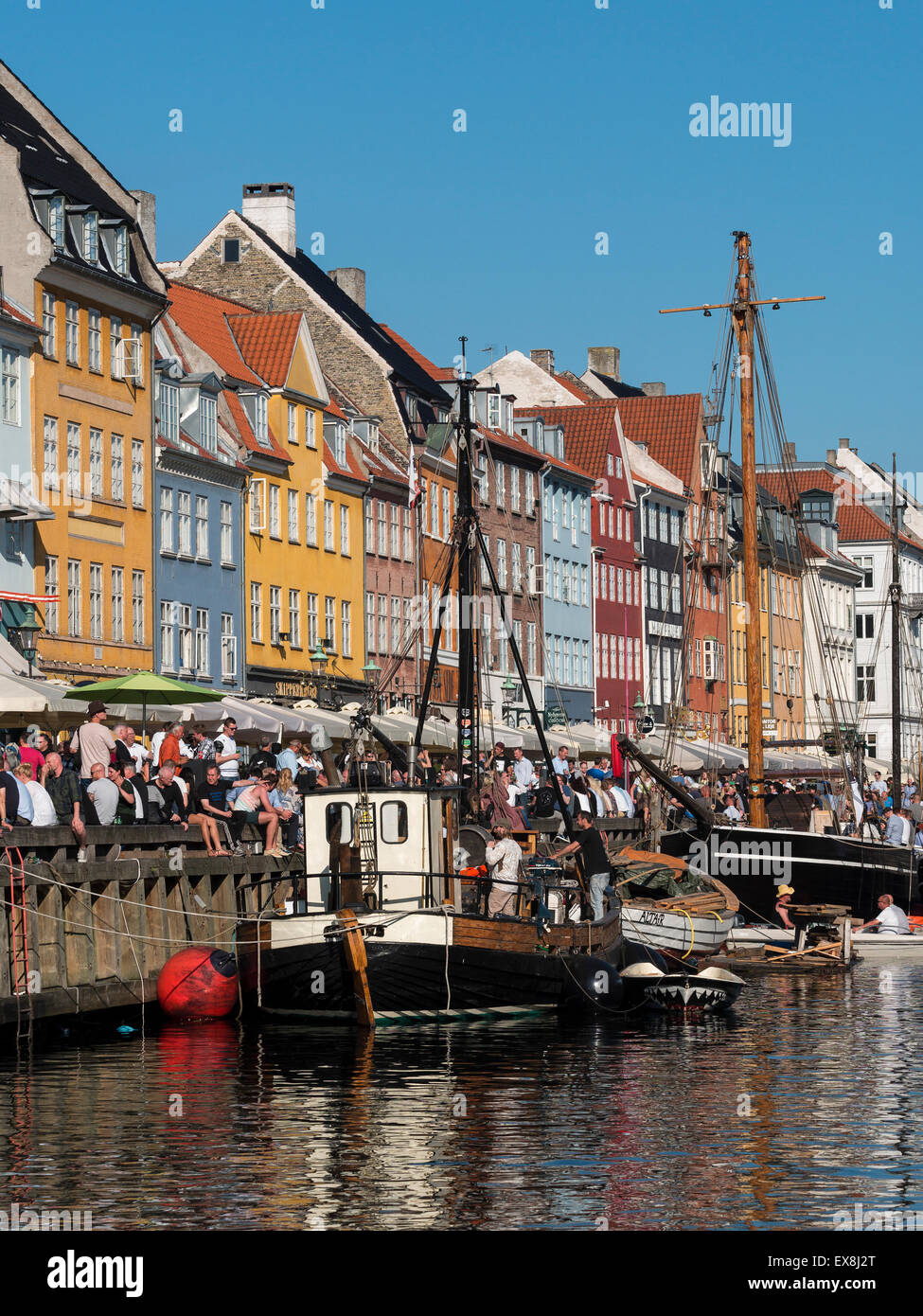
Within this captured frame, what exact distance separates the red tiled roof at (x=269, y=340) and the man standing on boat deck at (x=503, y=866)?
39.7 m

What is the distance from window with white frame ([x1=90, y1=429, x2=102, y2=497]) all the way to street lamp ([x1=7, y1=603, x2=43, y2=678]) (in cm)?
523

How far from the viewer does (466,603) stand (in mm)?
34875

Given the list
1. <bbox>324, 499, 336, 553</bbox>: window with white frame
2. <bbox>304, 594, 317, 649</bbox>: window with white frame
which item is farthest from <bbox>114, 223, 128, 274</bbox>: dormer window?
<bbox>324, 499, 336, 553</bbox>: window with white frame

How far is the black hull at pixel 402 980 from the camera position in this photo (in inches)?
1136

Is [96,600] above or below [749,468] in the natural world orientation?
below

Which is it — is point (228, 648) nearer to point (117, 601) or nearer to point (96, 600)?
point (117, 601)

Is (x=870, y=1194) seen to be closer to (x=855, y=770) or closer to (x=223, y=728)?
(x=223, y=728)

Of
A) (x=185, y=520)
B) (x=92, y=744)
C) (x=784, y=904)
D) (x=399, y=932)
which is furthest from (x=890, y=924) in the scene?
(x=185, y=520)

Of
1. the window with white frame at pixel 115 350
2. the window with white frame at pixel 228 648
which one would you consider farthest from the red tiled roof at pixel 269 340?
the window with white frame at pixel 115 350

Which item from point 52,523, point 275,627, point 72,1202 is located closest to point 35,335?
point 52,523

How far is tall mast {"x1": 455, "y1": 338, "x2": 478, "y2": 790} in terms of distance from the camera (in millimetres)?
34344

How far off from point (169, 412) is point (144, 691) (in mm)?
29041

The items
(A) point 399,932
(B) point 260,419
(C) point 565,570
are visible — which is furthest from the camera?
(C) point 565,570

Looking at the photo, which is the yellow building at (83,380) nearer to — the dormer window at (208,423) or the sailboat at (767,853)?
the dormer window at (208,423)
